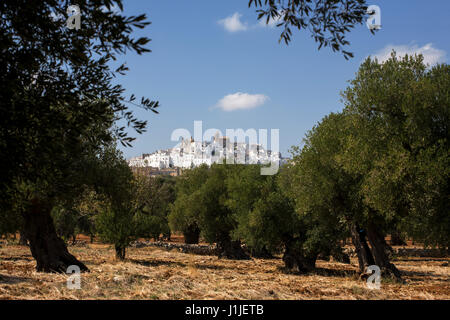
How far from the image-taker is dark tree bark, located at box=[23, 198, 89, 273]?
20.8m

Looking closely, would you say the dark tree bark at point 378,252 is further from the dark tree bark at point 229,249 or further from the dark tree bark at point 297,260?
the dark tree bark at point 229,249

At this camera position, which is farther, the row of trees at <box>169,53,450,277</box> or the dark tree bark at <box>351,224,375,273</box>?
the dark tree bark at <box>351,224,375,273</box>

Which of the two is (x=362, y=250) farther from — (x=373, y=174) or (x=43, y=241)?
(x=43, y=241)

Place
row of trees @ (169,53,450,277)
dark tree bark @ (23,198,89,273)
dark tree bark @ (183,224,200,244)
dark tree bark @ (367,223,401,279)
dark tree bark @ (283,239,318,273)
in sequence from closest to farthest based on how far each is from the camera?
row of trees @ (169,53,450,277) → dark tree bark @ (23,198,89,273) → dark tree bark @ (367,223,401,279) → dark tree bark @ (283,239,318,273) → dark tree bark @ (183,224,200,244)

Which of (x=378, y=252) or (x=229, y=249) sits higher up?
(x=378, y=252)

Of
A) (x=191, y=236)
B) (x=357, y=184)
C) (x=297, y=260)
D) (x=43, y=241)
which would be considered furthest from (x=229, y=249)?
(x=357, y=184)

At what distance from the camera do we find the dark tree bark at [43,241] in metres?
20.8

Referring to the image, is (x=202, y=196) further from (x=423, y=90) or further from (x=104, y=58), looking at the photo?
(x=104, y=58)

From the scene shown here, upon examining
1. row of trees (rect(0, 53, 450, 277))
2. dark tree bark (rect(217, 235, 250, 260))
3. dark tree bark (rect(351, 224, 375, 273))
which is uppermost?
row of trees (rect(0, 53, 450, 277))

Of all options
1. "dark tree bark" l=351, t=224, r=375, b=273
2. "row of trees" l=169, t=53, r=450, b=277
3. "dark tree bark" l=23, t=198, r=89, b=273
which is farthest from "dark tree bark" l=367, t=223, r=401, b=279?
"dark tree bark" l=23, t=198, r=89, b=273

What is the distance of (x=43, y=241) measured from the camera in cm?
2109

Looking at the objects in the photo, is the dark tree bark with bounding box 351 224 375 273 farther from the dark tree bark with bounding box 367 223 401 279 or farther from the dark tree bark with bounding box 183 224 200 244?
the dark tree bark with bounding box 183 224 200 244

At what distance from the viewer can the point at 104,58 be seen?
808 cm
